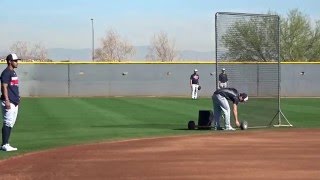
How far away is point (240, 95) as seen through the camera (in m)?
18.2

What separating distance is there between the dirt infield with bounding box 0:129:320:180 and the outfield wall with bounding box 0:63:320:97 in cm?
3104

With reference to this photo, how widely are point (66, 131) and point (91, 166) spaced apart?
700cm

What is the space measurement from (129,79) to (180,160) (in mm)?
35650

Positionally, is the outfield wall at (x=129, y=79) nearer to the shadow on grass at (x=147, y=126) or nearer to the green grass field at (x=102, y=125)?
the green grass field at (x=102, y=125)

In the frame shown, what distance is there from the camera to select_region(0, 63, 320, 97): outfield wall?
4612cm

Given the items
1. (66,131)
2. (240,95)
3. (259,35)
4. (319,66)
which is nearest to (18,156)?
(66,131)

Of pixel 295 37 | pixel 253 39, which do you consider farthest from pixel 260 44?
pixel 295 37

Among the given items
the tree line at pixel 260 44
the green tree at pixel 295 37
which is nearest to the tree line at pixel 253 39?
the tree line at pixel 260 44

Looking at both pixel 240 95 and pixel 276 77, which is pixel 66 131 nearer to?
pixel 240 95

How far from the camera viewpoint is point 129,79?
1850 inches

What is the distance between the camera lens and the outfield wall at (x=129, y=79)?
4612 cm

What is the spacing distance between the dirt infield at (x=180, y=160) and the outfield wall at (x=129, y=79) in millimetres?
31045

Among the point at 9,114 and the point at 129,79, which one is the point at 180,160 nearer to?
the point at 9,114

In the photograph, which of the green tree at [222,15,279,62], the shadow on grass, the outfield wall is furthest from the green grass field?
the outfield wall
